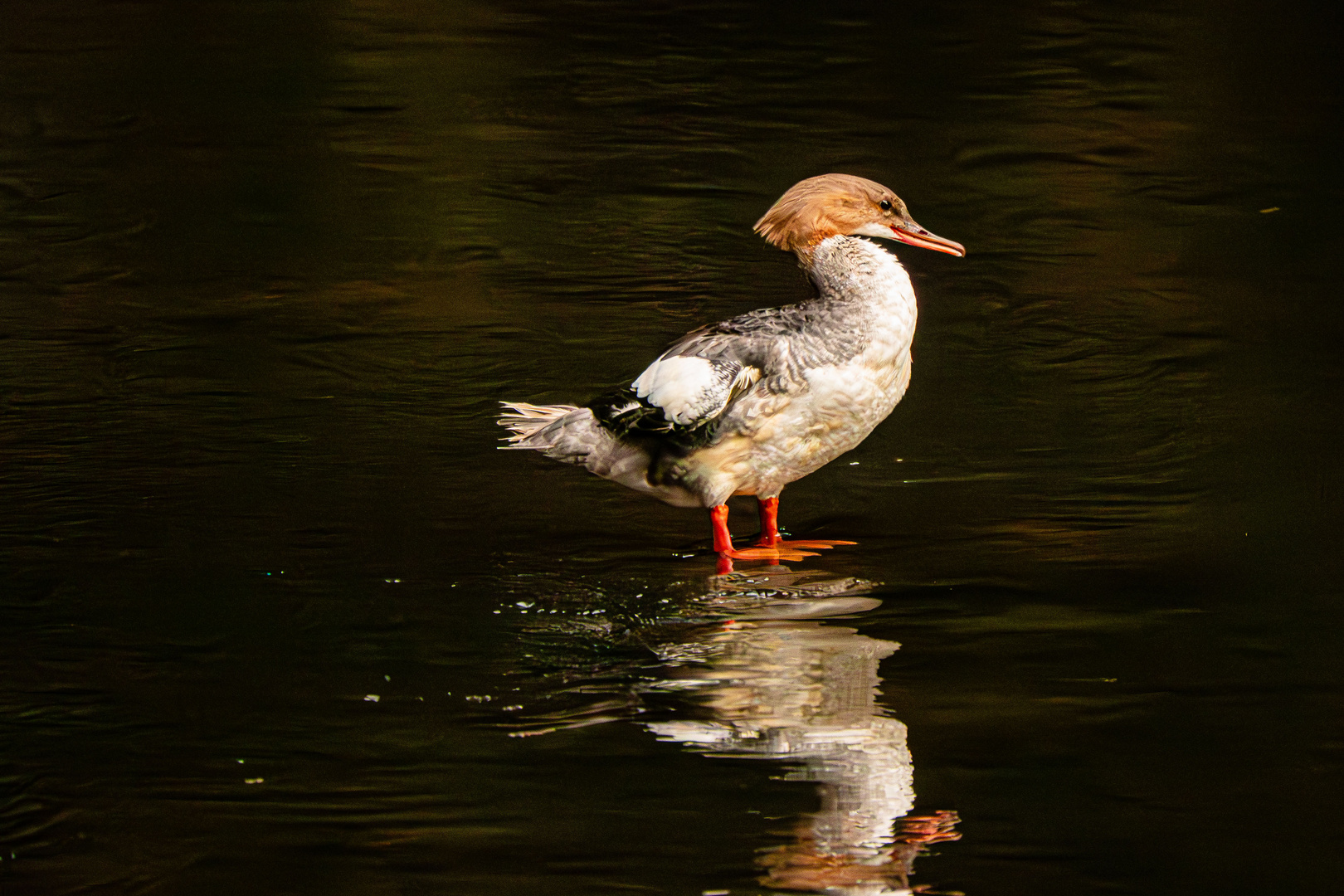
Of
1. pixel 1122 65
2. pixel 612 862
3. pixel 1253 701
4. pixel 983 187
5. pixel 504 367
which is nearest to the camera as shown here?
pixel 612 862

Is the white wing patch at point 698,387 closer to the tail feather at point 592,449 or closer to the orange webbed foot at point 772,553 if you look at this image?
the tail feather at point 592,449

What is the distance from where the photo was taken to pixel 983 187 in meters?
9.89

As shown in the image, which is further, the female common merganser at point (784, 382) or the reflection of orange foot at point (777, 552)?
the reflection of orange foot at point (777, 552)

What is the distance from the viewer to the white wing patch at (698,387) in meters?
5.46

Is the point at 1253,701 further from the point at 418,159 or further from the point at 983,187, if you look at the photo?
the point at 418,159

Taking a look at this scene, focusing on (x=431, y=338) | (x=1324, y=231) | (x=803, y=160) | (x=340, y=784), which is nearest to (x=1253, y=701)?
(x=340, y=784)

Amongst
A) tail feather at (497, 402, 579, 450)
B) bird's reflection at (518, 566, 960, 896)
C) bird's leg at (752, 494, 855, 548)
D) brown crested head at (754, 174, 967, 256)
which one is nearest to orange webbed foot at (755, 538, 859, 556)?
bird's leg at (752, 494, 855, 548)

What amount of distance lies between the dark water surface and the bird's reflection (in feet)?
0.06

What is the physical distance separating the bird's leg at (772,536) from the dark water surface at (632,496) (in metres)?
0.24

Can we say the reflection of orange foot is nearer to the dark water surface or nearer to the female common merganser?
the female common merganser

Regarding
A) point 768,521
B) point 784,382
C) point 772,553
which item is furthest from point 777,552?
point 784,382

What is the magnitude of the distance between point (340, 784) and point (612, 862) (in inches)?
31.2

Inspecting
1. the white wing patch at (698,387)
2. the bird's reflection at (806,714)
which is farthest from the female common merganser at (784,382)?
the bird's reflection at (806,714)

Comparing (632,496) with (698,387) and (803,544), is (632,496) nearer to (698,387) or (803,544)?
(803,544)
